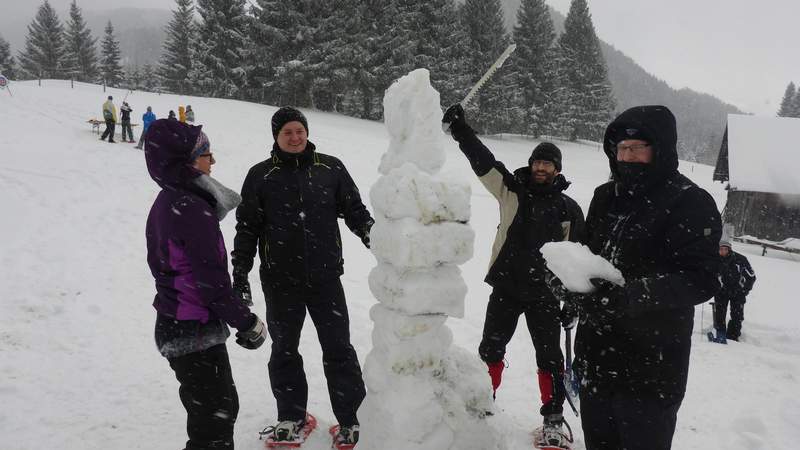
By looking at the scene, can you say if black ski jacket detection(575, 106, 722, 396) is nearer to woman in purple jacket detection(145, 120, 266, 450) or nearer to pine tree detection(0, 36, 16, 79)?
woman in purple jacket detection(145, 120, 266, 450)

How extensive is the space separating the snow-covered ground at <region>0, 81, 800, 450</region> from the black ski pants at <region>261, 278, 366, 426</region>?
13.6 inches

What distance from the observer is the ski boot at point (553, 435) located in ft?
11.7

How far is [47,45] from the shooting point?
149ft

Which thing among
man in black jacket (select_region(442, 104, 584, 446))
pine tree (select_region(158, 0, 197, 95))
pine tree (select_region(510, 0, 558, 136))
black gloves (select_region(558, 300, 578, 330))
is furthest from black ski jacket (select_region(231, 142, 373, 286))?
pine tree (select_region(158, 0, 197, 95))

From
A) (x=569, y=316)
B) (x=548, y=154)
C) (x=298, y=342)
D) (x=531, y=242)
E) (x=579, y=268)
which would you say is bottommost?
(x=298, y=342)

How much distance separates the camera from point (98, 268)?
6461mm

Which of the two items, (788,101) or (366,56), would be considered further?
(788,101)

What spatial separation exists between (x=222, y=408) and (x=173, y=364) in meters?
0.39

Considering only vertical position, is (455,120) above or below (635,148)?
above

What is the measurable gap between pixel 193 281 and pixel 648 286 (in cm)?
232

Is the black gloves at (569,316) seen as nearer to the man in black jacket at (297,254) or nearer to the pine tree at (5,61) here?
the man in black jacket at (297,254)

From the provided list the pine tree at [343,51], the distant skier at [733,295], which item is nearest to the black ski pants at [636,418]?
the distant skier at [733,295]

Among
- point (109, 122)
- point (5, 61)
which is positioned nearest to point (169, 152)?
point (109, 122)

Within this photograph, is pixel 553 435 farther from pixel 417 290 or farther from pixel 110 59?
pixel 110 59
